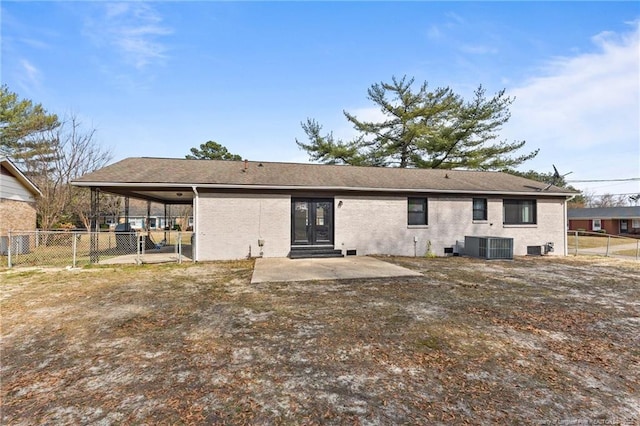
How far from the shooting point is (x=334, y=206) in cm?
1195

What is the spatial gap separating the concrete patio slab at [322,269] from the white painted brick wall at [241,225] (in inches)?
31.1

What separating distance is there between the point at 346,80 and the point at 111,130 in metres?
19.3

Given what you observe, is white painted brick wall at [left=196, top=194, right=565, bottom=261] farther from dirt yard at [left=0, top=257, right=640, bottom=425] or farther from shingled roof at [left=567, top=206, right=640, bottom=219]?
shingled roof at [left=567, top=206, right=640, bottom=219]

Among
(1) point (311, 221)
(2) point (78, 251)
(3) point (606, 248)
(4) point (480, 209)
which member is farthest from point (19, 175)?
(3) point (606, 248)

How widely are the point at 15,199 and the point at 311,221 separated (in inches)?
555

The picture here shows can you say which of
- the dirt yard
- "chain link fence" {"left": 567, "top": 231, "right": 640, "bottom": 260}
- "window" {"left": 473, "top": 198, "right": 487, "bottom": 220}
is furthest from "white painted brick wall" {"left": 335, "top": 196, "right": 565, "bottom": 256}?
the dirt yard

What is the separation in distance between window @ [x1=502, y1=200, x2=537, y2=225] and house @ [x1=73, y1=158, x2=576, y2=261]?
48 mm

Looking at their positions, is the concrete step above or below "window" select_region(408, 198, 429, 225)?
below

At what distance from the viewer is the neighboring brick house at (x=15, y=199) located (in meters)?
12.6

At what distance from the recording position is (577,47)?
10.9 meters

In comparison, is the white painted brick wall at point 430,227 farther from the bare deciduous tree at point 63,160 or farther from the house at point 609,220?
the house at point 609,220

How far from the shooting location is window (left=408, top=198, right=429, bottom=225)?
12781 mm

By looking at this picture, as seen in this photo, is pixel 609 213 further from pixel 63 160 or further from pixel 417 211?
pixel 63 160

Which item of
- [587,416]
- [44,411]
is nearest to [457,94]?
[587,416]
